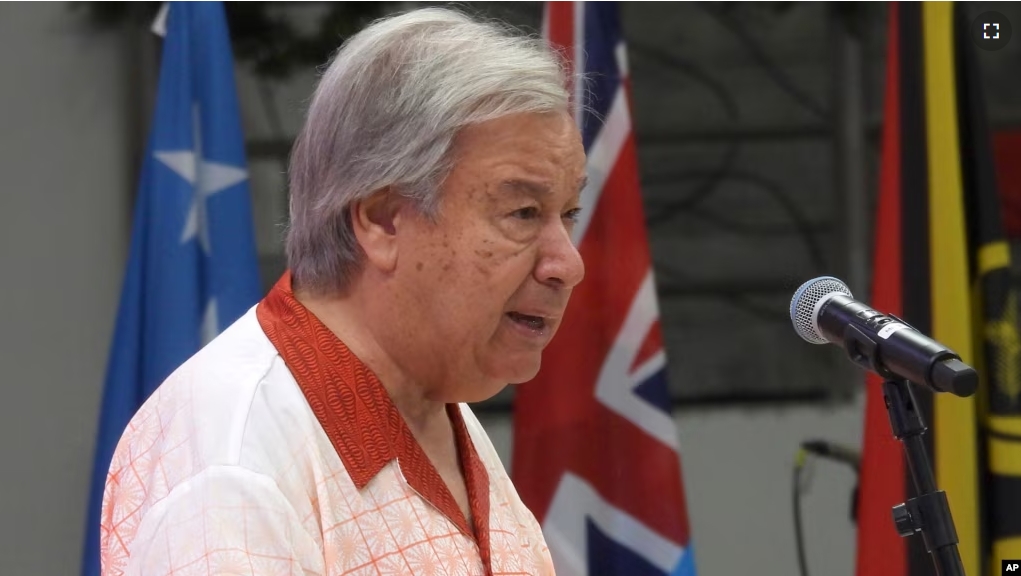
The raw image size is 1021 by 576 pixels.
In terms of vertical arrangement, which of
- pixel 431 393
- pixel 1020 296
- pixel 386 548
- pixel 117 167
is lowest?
pixel 1020 296

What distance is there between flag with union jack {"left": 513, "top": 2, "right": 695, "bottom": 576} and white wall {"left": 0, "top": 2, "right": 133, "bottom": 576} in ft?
3.56

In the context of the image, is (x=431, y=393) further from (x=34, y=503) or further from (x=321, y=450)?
(x=34, y=503)

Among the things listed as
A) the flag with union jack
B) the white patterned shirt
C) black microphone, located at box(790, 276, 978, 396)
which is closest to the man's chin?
the white patterned shirt

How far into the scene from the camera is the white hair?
4.82 ft

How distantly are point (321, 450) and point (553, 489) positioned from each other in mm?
1767

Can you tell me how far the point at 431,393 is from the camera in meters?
1.59

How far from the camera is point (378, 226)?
1.52 metres

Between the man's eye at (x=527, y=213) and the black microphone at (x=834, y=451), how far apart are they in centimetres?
206

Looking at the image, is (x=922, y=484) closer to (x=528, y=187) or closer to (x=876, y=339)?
(x=876, y=339)

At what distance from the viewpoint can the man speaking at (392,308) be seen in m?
1.40

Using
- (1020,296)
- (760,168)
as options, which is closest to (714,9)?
(760,168)

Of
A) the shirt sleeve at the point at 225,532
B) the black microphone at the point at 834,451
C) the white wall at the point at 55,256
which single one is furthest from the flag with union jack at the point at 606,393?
the shirt sleeve at the point at 225,532

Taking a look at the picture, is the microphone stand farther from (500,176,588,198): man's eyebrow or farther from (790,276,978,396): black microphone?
(500,176,588,198): man's eyebrow

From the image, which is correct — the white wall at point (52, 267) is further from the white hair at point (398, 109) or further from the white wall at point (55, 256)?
the white hair at point (398, 109)
